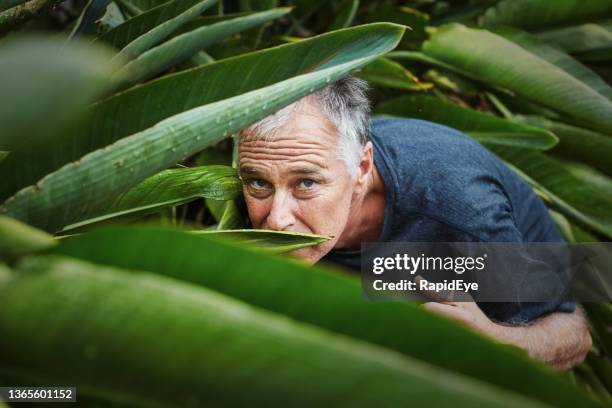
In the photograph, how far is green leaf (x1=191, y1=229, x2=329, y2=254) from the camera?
490 mm

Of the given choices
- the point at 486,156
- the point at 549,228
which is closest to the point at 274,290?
the point at 486,156

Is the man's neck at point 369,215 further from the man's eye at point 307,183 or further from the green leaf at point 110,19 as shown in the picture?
the green leaf at point 110,19

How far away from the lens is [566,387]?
9.3 inches

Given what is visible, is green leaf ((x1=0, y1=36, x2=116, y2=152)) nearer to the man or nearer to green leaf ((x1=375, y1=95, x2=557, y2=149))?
the man

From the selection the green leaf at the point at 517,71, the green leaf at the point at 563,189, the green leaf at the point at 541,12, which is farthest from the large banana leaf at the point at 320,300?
the green leaf at the point at 541,12

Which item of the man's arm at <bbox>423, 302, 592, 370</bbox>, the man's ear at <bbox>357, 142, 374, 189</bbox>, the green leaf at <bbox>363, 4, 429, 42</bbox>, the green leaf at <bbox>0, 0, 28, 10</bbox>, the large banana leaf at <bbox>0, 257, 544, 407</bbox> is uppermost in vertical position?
the green leaf at <bbox>363, 4, 429, 42</bbox>

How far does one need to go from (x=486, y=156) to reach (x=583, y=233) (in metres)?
0.32

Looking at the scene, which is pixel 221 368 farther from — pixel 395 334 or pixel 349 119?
pixel 349 119

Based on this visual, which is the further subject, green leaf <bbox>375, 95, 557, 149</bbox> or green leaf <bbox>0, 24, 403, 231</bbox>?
green leaf <bbox>375, 95, 557, 149</bbox>

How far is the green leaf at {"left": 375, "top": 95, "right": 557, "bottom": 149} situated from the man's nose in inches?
17.5

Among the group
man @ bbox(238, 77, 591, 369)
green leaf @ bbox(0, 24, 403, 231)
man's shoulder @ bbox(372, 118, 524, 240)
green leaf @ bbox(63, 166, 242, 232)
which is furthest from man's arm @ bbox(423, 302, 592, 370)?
green leaf @ bbox(0, 24, 403, 231)

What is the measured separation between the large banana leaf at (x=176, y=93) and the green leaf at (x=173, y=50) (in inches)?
2.9

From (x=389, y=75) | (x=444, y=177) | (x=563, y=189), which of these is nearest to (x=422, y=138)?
(x=444, y=177)

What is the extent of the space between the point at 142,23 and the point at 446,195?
1.50 feet
